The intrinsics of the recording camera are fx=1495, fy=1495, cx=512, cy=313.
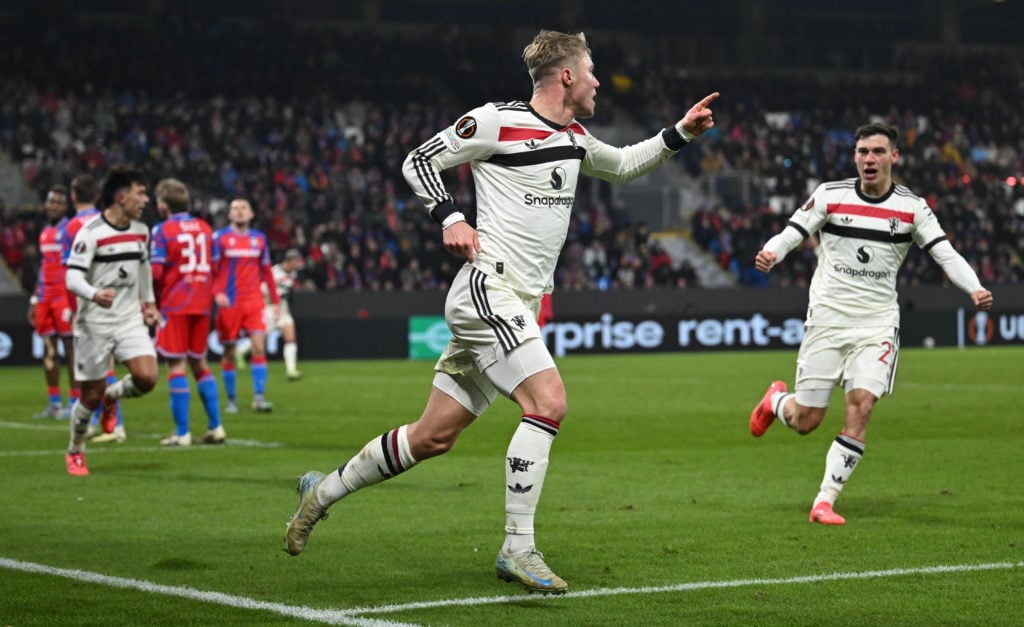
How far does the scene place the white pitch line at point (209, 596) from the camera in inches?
216

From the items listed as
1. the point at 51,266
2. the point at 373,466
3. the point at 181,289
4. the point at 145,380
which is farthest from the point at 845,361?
the point at 51,266

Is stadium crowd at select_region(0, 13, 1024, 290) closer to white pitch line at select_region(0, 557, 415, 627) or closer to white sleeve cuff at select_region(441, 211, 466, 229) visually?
white pitch line at select_region(0, 557, 415, 627)

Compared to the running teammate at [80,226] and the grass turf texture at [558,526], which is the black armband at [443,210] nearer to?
the grass turf texture at [558,526]

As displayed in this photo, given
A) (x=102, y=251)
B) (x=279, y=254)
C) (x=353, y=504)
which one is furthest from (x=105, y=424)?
(x=279, y=254)

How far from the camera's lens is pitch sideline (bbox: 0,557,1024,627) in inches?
221

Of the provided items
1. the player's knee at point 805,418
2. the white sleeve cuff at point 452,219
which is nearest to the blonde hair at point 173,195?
the player's knee at point 805,418

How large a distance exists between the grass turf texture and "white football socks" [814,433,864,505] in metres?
0.19

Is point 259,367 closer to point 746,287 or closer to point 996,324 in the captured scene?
point 746,287

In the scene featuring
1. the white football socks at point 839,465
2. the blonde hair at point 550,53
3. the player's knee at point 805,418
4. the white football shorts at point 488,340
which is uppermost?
the blonde hair at point 550,53

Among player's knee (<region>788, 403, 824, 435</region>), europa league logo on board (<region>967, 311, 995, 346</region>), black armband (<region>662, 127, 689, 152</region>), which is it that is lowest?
europa league logo on board (<region>967, 311, 995, 346</region>)

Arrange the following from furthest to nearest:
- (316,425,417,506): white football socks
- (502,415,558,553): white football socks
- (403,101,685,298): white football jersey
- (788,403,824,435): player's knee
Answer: (788,403,824,435): player's knee → (316,425,417,506): white football socks → (403,101,685,298): white football jersey → (502,415,558,553): white football socks

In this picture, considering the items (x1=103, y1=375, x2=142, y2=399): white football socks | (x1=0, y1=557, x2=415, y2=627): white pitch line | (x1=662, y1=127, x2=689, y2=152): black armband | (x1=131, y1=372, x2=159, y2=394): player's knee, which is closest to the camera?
(x1=0, y1=557, x2=415, y2=627): white pitch line

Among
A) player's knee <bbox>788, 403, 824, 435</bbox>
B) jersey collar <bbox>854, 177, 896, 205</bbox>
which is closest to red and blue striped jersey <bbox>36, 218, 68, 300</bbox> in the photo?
player's knee <bbox>788, 403, 824, 435</bbox>

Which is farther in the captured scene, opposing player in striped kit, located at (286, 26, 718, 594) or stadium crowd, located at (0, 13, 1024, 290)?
stadium crowd, located at (0, 13, 1024, 290)
